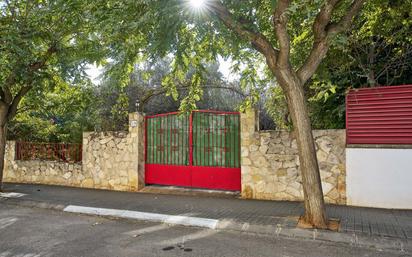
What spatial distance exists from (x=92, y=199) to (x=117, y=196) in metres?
0.66

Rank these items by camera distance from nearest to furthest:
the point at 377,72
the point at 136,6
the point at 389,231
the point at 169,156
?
the point at 389,231, the point at 136,6, the point at 169,156, the point at 377,72

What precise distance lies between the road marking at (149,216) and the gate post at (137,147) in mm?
2151

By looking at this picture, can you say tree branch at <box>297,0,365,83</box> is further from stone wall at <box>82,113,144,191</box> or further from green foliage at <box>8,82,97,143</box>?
green foliage at <box>8,82,97,143</box>

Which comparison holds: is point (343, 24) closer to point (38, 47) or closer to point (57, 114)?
point (38, 47)

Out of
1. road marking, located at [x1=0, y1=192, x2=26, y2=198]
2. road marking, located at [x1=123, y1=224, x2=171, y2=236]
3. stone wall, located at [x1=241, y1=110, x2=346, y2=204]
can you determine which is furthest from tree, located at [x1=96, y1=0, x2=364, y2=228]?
road marking, located at [x1=0, y1=192, x2=26, y2=198]

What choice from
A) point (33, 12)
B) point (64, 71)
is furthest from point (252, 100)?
point (33, 12)

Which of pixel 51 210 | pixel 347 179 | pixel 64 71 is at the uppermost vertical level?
pixel 64 71

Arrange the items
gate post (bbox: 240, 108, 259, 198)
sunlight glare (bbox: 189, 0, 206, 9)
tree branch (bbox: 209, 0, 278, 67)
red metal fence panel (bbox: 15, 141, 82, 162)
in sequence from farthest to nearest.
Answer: red metal fence panel (bbox: 15, 141, 82, 162), gate post (bbox: 240, 108, 259, 198), tree branch (bbox: 209, 0, 278, 67), sunlight glare (bbox: 189, 0, 206, 9)

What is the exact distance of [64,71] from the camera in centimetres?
880

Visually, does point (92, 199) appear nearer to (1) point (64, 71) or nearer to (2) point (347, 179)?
(1) point (64, 71)

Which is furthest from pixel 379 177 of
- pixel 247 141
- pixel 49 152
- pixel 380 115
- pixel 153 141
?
pixel 49 152

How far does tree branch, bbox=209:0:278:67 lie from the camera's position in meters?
5.70

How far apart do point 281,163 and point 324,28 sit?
342 cm

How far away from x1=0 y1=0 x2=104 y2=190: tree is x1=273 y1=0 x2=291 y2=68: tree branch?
12.5 ft
